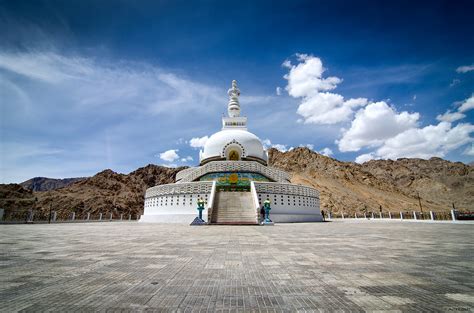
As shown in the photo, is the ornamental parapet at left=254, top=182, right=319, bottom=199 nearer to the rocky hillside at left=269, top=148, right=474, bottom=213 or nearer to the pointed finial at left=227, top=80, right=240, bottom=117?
the pointed finial at left=227, top=80, right=240, bottom=117

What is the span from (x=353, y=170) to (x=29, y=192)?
114508 mm

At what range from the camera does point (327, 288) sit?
4082 mm

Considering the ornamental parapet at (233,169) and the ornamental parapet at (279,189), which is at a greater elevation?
the ornamental parapet at (233,169)

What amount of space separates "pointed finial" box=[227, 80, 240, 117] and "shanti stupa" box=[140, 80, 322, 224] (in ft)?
29.1

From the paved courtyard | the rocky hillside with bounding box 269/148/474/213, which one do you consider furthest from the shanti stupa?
the rocky hillside with bounding box 269/148/474/213

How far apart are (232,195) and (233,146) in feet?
37.9

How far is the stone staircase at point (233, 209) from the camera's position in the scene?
22.3 m

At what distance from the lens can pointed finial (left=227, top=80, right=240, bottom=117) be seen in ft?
145

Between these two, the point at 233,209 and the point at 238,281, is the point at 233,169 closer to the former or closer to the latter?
the point at 233,209

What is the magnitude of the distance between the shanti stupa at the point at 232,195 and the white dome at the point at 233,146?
14cm

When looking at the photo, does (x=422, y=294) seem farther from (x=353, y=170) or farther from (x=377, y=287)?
(x=353, y=170)

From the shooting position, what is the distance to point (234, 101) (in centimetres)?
4500

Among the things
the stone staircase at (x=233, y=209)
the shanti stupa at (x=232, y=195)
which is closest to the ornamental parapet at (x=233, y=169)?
the shanti stupa at (x=232, y=195)

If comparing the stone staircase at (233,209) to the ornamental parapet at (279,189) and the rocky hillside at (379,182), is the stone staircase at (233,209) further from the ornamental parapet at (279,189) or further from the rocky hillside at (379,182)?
the rocky hillside at (379,182)
